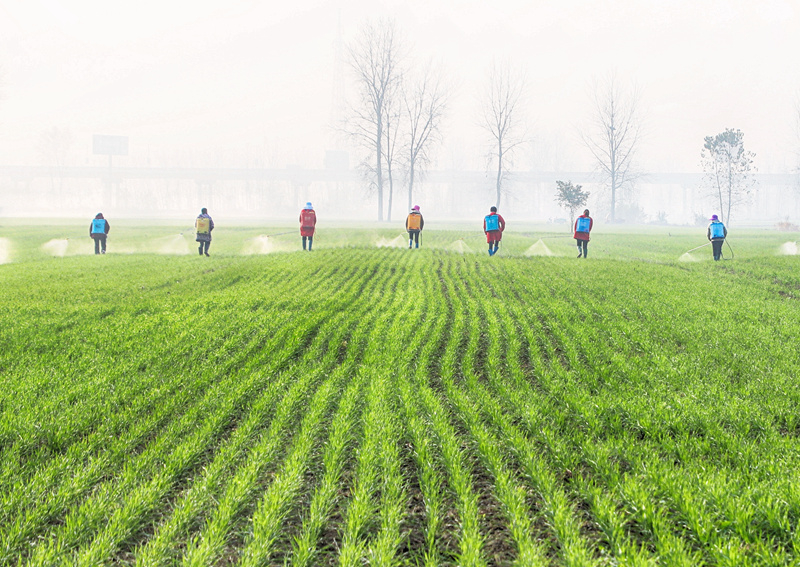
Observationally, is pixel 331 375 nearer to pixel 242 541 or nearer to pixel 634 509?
pixel 242 541

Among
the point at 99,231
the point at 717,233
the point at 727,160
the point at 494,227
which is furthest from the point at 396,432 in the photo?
the point at 727,160

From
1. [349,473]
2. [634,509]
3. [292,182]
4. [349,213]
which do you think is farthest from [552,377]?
[292,182]

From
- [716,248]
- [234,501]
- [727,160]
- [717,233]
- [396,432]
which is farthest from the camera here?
[727,160]

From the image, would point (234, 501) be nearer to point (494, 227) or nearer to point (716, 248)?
point (494, 227)

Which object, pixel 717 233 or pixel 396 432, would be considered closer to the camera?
pixel 396 432

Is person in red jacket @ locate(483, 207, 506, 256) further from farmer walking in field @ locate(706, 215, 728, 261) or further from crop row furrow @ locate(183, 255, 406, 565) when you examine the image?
crop row furrow @ locate(183, 255, 406, 565)

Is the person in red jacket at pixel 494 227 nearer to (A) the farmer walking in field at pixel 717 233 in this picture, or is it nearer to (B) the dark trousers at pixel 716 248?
(A) the farmer walking in field at pixel 717 233

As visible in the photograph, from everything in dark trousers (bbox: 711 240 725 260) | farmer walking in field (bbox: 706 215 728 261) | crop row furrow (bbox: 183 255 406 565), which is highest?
farmer walking in field (bbox: 706 215 728 261)

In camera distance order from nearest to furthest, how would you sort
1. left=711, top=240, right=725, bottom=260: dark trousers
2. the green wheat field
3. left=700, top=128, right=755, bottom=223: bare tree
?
the green wheat field → left=711, top=240, right=725, bottom=260: dark trousers → left=700, top=128, right=755, bottom=223: bare tree

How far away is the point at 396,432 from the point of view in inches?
163

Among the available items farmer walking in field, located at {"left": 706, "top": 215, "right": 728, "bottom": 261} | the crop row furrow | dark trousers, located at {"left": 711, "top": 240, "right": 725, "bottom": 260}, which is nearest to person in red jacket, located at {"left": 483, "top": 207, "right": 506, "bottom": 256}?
farmer walking in field, located at {"left": 706, "top": 215, "right": 728, "bottom": 261}

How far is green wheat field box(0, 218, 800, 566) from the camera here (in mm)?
2721

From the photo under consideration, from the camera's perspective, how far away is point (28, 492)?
10.2 ft

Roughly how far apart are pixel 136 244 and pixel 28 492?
24.1m
